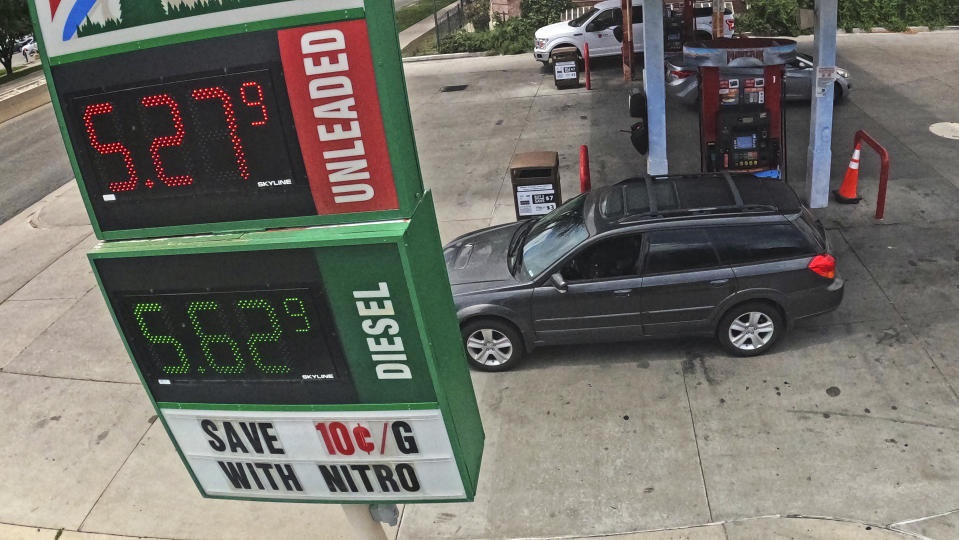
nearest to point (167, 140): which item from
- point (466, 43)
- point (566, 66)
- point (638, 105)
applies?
point (638, 105)

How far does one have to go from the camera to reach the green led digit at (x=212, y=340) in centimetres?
358

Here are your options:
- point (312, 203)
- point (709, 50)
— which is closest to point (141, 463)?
point (312, 203)

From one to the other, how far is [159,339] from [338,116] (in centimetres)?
155

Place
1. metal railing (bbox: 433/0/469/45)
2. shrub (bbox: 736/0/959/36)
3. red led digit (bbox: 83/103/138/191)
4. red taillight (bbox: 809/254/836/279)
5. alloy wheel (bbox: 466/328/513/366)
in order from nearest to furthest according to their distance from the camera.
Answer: red led digit (bbox: 83/103/138/191) < red taillight (bbox: 809/254/836/279) < alloy wheel (bbox: 466/328/513/366) < shrub (bbox: 736/0/959/36) < metal railing (bbox: 433/0/469/45)

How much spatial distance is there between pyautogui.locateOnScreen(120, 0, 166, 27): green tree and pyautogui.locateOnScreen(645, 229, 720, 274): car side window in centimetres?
536

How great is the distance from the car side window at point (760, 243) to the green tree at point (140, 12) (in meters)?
5.70

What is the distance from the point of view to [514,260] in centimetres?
809

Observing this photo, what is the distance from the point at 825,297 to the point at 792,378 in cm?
90

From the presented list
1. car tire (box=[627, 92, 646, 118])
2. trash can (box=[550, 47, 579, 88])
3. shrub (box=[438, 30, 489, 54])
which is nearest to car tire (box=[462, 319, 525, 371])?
car tire (box=[627, 92, 646, 118])

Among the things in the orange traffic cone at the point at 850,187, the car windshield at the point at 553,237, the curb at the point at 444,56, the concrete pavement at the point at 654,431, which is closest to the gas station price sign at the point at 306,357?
the concrete pavement at the point at 654,431

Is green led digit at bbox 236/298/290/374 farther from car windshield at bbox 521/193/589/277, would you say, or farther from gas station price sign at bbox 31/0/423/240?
car windshield at bbox 521/193/589/277

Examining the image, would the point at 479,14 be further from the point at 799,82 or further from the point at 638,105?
the point at 799,82

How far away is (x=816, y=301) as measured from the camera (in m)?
7.57

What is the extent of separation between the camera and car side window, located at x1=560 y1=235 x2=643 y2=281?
7.52 metres
